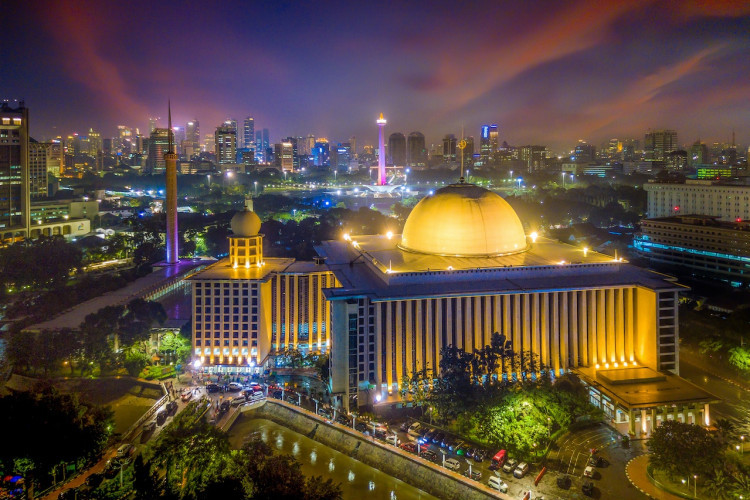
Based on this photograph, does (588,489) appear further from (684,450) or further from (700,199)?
(700,199)

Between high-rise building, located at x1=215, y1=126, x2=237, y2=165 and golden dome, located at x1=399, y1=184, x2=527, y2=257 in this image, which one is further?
high-rise building, located at x1=215, y1=126, x2=237, y2=165

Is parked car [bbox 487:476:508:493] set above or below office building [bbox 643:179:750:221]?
below

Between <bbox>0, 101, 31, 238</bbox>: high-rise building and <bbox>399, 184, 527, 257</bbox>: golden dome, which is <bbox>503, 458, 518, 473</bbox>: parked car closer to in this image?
<bbox>399, 184, 527, 257</bbox>: golden dome

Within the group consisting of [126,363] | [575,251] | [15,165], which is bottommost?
[126,363]

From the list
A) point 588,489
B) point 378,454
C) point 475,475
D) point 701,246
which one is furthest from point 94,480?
point 701,246

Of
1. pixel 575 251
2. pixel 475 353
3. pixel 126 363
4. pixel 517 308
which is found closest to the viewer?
pixel 475 353

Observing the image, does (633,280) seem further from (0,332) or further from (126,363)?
(0,332)

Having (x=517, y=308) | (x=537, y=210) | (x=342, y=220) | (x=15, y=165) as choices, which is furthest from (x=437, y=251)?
(x=15, y=165)

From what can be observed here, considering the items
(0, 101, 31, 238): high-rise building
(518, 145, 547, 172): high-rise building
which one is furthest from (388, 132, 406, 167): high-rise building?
(0, 101, 31, 238): high-rise building
